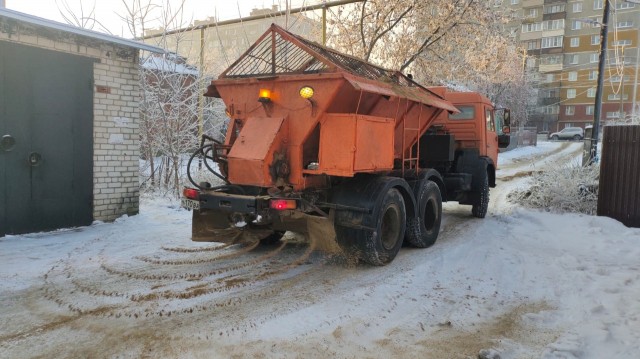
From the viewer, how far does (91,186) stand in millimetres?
7633

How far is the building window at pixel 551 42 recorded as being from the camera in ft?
193

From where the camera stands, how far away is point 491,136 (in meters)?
10.2

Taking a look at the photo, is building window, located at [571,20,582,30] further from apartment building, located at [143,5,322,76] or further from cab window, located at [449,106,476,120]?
cab window, located at [449,106,476,120]

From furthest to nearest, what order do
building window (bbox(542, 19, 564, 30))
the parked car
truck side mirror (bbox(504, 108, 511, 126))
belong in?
building window (bbox(542, 19, 564, 30)), the parked car, truck side mirror (bbox(504, 108, 511, 126))

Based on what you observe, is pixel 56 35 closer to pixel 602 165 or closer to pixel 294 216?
pixel 294 216

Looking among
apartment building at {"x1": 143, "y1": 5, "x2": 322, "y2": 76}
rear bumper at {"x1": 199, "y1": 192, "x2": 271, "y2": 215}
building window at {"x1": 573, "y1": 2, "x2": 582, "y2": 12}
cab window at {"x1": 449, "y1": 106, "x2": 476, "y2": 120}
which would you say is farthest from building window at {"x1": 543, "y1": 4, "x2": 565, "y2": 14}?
rear bumper at {"x1": 199, "y1": 192, "x2": 271, "y2": 215}

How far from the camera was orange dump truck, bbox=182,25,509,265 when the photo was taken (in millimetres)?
5219

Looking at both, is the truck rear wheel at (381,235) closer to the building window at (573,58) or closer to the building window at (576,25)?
the building window at (573,58)

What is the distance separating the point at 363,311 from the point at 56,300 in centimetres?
292

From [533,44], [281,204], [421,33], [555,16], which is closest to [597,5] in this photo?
[555,16]

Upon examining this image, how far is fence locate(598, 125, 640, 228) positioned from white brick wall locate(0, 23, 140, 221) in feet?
29.7

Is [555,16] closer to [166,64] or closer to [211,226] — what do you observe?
[166,64]

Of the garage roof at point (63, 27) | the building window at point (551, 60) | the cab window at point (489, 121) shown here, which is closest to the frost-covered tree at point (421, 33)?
the cab window at point (489, 121)

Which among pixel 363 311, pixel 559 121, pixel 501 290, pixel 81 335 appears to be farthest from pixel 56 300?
pixel 559 121
